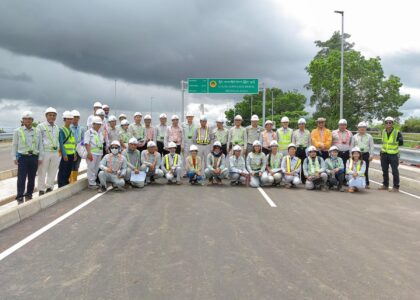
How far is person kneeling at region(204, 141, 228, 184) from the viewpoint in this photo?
37.4ft

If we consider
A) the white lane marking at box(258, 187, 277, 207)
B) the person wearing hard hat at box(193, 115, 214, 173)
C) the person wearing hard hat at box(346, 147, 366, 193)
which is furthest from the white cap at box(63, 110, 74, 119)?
the person wearing hard hat at box(346, 147, 366, 193)

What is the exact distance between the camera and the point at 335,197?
985 cm

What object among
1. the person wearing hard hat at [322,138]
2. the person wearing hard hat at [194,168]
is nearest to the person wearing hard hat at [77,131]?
the person wearing hard hat at [194,168]

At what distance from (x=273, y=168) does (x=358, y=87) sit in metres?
34.1

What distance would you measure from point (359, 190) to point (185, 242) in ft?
24.1

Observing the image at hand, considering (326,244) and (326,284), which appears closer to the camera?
(326,284)

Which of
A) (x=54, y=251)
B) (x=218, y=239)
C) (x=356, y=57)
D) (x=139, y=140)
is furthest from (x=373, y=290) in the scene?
(x=356, y=57)

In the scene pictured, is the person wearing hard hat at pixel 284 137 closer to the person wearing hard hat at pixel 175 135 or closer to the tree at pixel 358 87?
the person wearing hard hat at pixel 175 135

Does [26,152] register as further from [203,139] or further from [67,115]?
[203,139]

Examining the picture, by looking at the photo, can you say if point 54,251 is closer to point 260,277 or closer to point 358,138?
point 260,277

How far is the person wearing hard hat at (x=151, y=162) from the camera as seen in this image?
36.8ft

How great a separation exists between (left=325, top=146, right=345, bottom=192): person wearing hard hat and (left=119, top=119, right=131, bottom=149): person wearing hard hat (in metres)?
6.25

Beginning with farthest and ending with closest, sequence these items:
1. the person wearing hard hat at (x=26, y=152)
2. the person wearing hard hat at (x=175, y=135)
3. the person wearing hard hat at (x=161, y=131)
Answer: the person wearing hard hat at (x=161, y=131), the person wearing hard hat at (x=175, y=135), the person wearing hard hat at (x=26, y=152)

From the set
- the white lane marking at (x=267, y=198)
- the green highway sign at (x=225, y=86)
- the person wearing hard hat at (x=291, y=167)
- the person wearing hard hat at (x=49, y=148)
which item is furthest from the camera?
the green highway sign at (x=225, y=86)
